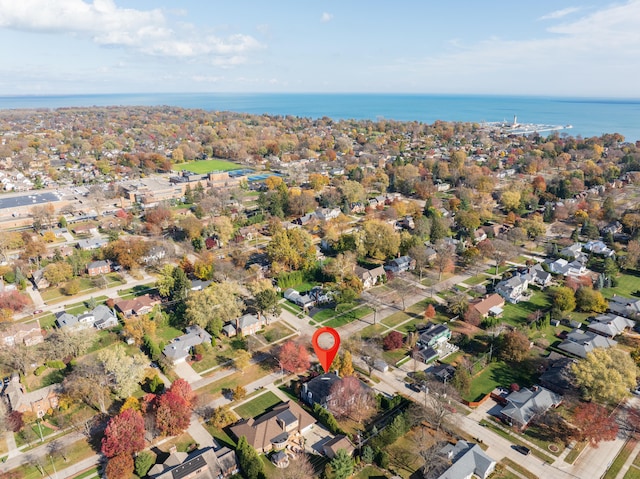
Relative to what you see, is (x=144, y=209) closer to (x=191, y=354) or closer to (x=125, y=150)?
(x=191, y=354)

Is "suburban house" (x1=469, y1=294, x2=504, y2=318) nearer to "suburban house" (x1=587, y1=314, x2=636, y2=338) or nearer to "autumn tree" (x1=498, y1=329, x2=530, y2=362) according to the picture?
"autumn tree" (x1=498, y1=329, x2=530, y2=362)

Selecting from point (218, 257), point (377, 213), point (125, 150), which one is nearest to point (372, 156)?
point (377, 213)

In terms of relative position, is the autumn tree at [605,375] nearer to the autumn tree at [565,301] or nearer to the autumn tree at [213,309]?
the autumn tree at [565,301]

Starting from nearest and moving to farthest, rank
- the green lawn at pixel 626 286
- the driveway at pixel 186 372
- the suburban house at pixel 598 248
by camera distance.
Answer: the driveway at pixel 186 372 < the green lawn at pixel 626 286 < the suburban house at pixel 598 248

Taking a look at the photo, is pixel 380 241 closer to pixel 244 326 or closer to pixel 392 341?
pixel 392 341

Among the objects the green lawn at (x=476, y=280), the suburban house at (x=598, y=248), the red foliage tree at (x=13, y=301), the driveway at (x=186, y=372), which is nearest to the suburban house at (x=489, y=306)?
the green lawn at (x=476, y=280)

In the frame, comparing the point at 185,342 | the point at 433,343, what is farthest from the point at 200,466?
the point at 433,343
